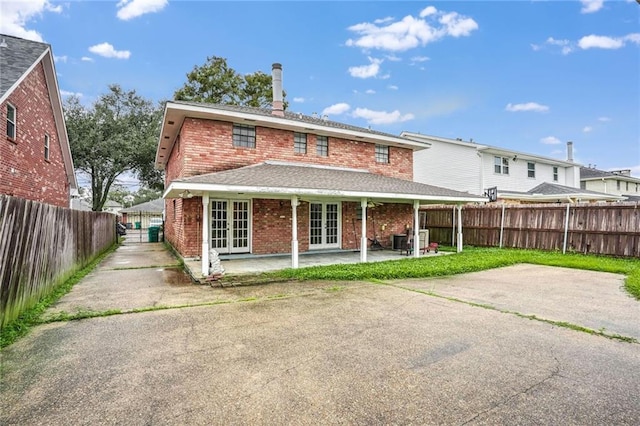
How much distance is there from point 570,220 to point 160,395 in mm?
14310

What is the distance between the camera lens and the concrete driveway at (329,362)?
8.96 ft

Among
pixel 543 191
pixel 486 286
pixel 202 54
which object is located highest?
pixel 202 54

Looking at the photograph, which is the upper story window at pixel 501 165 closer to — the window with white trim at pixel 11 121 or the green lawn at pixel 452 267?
the green lawn at pixel 452 267

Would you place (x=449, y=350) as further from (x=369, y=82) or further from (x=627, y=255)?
(x=369, y=82)

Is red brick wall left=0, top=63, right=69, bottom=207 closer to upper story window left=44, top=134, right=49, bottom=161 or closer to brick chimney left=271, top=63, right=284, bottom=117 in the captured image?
upper story window left=44, top=134, right=49, bottom=161

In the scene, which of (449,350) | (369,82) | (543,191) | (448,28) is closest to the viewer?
(449,350)

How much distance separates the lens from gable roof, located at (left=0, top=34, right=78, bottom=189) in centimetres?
971

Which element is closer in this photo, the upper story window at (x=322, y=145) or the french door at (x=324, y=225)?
the french door at (x=324, y=225)

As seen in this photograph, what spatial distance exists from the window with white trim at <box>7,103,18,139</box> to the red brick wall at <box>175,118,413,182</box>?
15.3ft

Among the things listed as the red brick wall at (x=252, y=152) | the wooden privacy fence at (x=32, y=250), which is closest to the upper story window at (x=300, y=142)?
the red brick wall at (x=252, y=152)

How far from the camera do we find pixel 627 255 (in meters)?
10.9

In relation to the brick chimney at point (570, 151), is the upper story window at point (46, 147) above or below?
below

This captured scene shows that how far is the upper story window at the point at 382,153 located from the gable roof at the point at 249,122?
0.24 metres

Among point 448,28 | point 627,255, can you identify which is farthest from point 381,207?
point 448,28
